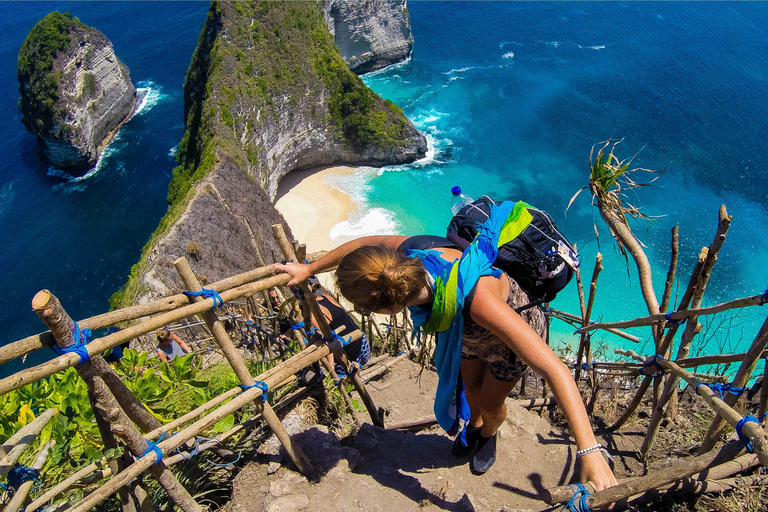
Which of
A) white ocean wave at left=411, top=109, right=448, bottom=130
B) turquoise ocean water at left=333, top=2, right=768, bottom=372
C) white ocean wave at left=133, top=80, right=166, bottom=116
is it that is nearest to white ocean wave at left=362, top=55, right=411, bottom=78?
turquoise ocean water at left=333, top=2, right=768, bottom=372

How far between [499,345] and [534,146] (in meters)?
25.9

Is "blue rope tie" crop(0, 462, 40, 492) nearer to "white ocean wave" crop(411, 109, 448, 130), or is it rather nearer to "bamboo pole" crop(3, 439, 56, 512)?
"bamboo pole" crop(3, 439, 56, 512)

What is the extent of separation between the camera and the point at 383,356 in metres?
5.74

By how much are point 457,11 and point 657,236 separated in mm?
31198

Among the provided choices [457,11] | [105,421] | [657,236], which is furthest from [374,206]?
[457,11]

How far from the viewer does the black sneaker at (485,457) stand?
360 centimetres

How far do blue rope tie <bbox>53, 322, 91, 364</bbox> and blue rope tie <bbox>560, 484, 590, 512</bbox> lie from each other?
7.18 feet

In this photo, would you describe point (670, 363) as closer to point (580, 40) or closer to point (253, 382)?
point (253, 382)

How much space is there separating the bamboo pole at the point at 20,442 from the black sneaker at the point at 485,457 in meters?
2.83

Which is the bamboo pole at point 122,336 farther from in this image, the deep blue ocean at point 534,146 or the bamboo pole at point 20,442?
the deep blue ocean at point 534,146

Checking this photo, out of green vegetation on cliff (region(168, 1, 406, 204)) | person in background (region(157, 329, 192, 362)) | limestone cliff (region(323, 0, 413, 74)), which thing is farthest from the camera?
limestone cliff (region(323, 0, 413, 74))

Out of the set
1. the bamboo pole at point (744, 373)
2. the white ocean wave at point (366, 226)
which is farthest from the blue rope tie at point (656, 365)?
the white ocean wave at point (366, 226)

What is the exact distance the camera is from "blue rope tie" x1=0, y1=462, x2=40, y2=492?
8.57ft

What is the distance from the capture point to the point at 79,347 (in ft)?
7.16
